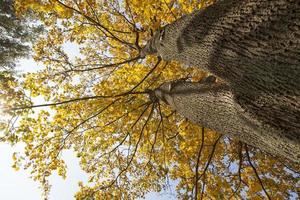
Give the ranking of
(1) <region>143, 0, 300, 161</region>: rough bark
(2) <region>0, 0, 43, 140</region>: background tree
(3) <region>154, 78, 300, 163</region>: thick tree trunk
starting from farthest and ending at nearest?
(2) <region>0, 0, 43, 140</region>: background tree → (3) <region>154, 78, 300, 163</region>: thick tree trunk → (1) <region>143, 0, 300, 161</region>: rough bark

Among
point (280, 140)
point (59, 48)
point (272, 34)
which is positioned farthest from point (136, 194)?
point (272, 34)

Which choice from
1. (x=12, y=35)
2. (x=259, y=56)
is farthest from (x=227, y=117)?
(x=12, y=35)

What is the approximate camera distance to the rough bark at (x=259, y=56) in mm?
1880

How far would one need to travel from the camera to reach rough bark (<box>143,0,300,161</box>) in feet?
6.17

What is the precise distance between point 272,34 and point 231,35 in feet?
1.54

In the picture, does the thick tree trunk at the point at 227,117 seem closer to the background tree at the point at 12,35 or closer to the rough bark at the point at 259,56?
the rough bark at the point at 259,56

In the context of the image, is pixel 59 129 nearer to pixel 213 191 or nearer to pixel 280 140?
pixel 213 191

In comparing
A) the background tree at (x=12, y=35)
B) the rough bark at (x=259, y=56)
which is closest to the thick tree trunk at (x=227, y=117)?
the rough bark at (x=259, y=56)

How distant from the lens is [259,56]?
2105 millimetres

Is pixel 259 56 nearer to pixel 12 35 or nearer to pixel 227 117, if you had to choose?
pixel 227 117

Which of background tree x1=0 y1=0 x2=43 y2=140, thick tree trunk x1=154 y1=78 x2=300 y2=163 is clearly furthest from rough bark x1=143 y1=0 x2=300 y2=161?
background tree x1=0 y1=0 x2=43 y2=140

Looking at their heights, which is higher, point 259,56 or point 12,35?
point 12,35

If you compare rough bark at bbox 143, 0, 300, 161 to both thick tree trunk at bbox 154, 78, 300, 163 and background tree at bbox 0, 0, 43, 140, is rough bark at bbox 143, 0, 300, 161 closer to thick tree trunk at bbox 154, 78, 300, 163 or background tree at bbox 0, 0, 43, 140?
thick tree trunk at bbox 154, 78, 300, 163

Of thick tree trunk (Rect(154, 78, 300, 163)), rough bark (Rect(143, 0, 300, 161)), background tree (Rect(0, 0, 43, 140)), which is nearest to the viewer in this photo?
rough bark (Rect(143, 0, 300, 161))
